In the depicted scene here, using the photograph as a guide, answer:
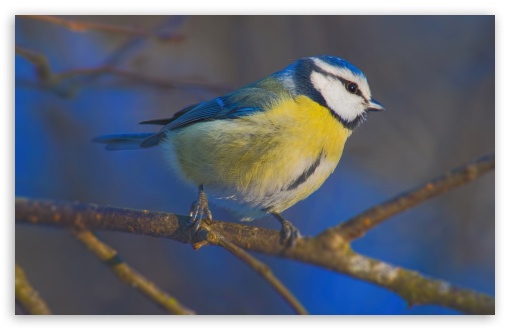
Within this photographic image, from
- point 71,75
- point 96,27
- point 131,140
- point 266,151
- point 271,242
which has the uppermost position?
point 96,27

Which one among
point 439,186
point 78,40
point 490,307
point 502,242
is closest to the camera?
point 439,186

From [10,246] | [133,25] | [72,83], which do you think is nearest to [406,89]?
[133,25]

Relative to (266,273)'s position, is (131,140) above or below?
above

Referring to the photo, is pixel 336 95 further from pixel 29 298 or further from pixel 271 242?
pixel 29 298

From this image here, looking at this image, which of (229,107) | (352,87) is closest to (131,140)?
(229,107)

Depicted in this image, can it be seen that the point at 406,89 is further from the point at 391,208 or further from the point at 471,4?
the point at 391,208

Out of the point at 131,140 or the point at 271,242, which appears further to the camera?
the point at 131,140
